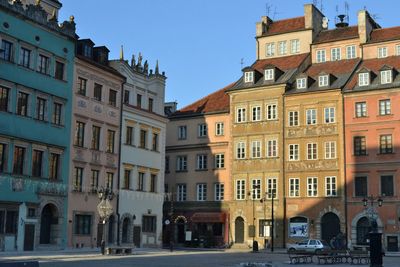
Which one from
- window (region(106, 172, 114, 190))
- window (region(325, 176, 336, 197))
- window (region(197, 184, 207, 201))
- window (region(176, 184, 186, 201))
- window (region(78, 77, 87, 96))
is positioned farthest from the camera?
window (region(176, 184, 186, 201))

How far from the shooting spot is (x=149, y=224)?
5597 cm

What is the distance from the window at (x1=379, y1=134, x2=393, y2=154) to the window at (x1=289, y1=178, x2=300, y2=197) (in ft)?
27.5

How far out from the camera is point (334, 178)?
57344 millimetres

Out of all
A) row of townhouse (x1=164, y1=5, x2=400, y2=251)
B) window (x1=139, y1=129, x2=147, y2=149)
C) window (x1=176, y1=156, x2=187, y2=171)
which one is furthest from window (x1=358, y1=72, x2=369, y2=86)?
window (x1=176, y1=156, x2=187, y2=171)

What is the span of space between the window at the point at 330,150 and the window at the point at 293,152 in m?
2.92

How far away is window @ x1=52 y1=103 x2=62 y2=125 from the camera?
150 ft

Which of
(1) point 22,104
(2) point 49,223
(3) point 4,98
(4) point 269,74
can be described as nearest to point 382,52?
(4) point 269,74

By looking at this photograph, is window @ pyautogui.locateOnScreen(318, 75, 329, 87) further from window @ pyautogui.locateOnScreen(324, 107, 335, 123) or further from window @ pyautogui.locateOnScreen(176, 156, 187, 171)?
window @ pyautogui.locateOnScreen(176, 156, 187, 171)

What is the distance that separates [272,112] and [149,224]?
1647 centimetres

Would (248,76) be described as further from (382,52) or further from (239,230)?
(239,230)

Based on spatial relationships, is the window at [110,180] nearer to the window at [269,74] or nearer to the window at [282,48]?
the window at [269,74]

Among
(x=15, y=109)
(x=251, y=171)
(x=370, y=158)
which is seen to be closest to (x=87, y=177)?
(x=15, y=109)

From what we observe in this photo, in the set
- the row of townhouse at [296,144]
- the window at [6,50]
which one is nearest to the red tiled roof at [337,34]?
the row of townhouse at [296,144]

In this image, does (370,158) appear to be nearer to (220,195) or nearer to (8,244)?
(220,195)
